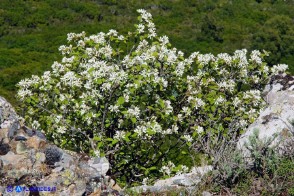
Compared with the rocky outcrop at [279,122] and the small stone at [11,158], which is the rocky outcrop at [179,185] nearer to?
the rocky outcrop at [279,122]

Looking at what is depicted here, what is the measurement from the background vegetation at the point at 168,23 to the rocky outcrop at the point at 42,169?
34.7m

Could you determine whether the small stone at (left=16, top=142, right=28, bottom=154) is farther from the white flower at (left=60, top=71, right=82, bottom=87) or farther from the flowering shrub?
the white flower at (left=60, top=71, right=82, bottom=87)

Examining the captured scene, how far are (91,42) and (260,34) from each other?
44621 millimetres

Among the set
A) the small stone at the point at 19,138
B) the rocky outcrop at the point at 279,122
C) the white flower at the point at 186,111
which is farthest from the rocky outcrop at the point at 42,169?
the white flower at the point at 186,111

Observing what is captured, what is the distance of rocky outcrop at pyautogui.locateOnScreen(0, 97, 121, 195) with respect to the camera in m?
5.54

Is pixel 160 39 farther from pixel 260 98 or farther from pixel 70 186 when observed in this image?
pixel 70 186

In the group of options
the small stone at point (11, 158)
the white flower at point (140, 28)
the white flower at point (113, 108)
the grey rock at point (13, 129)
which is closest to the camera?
the small stone at point (11, 158)

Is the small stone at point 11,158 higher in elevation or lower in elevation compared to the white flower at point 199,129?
higher

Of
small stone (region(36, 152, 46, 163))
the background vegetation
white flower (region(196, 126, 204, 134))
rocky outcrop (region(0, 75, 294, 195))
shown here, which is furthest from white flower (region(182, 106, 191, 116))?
the background vegetation

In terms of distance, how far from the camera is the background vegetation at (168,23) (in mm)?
48622

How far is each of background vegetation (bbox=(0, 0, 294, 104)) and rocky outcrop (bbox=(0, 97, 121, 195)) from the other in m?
34.7

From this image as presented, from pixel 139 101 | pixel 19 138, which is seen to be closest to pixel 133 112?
pixel 139 101

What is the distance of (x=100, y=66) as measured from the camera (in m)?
8.70

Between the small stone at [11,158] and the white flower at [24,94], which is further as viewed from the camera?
the white flower at [24,94]
